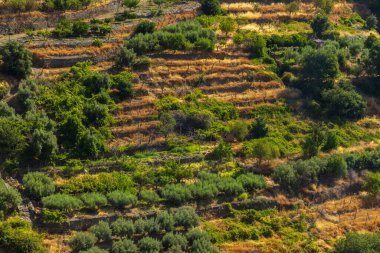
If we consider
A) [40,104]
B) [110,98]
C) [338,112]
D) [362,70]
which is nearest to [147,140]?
[110,98]

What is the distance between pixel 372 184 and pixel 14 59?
119 feet

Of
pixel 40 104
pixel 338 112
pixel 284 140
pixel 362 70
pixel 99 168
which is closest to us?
pixel 99 168

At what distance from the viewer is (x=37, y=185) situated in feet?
151

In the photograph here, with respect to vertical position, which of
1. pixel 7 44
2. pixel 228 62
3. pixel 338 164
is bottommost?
pixel 338 164

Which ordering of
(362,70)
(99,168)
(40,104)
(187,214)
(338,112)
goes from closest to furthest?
(187,214), (99,168), (40,104), (338,112), (362,70)

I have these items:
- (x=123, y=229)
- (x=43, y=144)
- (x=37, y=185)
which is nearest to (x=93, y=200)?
(x=123, y=229)

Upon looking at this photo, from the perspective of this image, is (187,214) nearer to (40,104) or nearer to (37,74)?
(40,104)

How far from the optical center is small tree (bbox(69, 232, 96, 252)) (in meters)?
42.1

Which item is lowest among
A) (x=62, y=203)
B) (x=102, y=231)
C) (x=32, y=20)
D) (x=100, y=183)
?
(x=102, y=231)

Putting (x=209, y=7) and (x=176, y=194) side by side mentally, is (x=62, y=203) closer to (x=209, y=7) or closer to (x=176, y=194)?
(x=176, y=194)

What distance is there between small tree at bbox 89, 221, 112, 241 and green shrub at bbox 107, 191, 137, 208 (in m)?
3.29

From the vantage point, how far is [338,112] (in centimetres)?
6425

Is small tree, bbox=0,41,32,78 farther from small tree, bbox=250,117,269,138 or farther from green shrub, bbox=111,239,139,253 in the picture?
small tree, bbox=250,117,269,138

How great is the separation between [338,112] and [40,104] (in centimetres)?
3220
